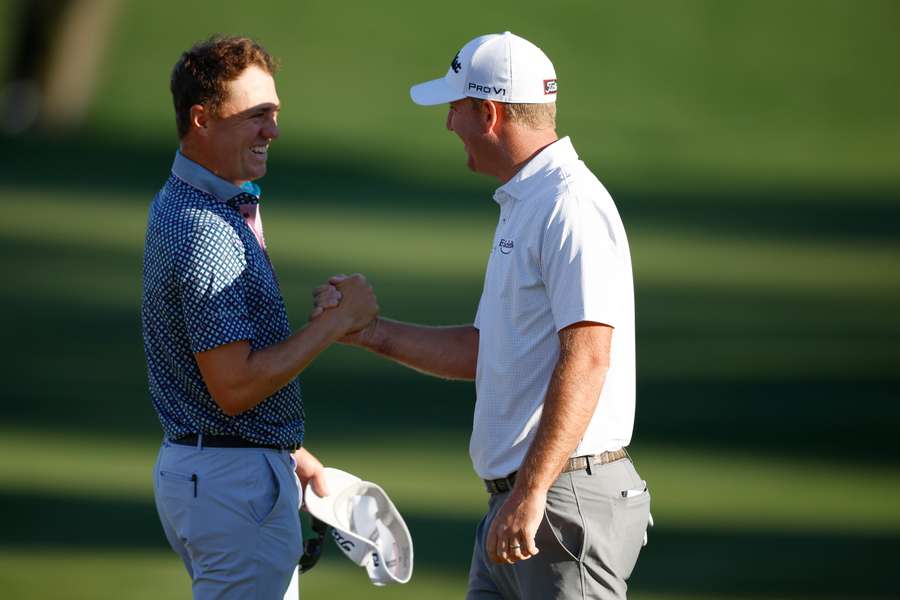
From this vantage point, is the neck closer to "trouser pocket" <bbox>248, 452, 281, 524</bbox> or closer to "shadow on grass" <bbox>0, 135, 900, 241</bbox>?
"trouser pocket" <bbox>248, 452, 281, 524</bbox>

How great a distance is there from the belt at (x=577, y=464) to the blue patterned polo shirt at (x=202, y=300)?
65 cm

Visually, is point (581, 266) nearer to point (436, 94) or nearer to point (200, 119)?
point (436, 94)

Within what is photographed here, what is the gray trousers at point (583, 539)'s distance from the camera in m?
4.35

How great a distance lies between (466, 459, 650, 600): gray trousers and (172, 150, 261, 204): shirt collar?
1252 millimetres

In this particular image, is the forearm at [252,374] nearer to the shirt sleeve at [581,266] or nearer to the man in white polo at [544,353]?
the man in white polo at [544,353]

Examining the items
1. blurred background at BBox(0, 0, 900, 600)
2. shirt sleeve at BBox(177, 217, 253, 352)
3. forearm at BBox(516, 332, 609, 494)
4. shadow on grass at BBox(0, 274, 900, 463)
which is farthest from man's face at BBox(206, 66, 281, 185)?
shadow on grass at BBox(0, 274, 900, 463)

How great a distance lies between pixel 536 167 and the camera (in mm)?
4496

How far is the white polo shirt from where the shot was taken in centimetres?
424

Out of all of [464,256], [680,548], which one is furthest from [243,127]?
[464,256]

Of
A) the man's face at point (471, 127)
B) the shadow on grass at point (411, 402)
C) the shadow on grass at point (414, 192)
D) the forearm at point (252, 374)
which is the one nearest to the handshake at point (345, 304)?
the forearm at point (252, 374)

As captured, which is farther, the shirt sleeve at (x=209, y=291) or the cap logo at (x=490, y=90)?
the cap logo at (x=490, y=90)

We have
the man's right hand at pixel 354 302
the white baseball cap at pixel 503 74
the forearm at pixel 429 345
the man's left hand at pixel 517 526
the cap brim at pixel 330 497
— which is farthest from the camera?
the forearm at pixel 429 345

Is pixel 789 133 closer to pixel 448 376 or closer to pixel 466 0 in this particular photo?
pixel 466 0

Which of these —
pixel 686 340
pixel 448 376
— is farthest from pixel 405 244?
pixel 448 376
